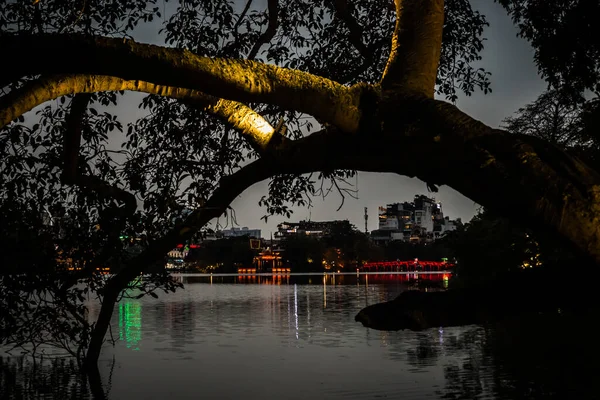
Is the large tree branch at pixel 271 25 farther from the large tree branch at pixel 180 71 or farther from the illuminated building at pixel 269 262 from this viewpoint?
the illuminated building at pixel 269 262

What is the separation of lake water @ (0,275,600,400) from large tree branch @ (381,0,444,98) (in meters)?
8.09

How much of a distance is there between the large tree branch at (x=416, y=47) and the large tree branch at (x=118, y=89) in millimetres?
1190

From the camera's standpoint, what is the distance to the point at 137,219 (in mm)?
9922

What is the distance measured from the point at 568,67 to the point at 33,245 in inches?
317

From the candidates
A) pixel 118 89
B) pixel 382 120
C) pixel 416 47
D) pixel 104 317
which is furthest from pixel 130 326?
pixel 382 120

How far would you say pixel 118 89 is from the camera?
5.79 m

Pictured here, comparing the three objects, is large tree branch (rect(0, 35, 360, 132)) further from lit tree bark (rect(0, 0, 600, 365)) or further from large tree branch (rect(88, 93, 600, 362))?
large tree branch (rect(88, 93, 600, 362))

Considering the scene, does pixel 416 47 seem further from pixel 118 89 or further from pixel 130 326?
pixel 130 326

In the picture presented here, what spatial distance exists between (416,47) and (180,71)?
8.00 feet

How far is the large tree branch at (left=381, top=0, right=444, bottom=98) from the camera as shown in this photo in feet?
20.0

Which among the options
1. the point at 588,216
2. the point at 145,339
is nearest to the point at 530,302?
the point at 588,216

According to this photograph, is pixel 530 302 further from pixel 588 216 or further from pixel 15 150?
pixel 15 150

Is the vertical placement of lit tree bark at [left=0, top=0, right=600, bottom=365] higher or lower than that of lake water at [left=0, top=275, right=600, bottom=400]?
higher

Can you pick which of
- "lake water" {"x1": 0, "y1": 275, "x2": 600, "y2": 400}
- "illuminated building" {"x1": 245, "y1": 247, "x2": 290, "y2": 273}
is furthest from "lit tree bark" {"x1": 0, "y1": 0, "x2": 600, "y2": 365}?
"illuminated building" {"x1": 245, "y1": 247, "x2": 290, "y2": 273}
